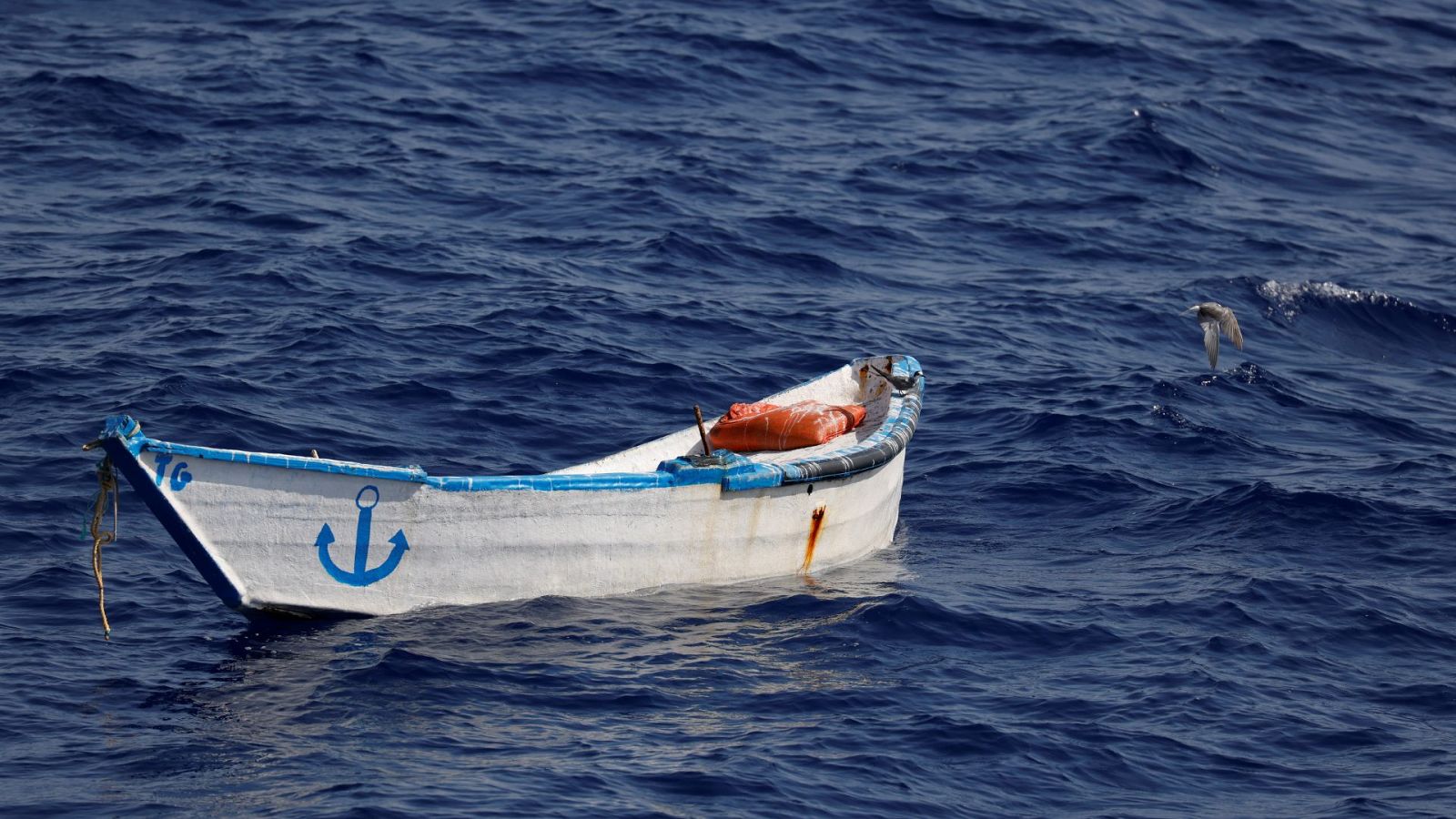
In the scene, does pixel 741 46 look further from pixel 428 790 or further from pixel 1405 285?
pixel 428 790

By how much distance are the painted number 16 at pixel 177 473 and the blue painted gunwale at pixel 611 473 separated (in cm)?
6

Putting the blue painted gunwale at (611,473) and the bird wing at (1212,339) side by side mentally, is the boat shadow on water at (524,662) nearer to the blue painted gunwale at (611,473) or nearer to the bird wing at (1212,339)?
the blue painted gunwale at (611,473)

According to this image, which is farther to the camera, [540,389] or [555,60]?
[555,60]

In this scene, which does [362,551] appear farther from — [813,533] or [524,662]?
[813,533]

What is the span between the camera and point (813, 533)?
489 inches

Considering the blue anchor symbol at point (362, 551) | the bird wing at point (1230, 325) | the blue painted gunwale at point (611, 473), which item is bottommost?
the blue anchor symbol at point (362, 551)

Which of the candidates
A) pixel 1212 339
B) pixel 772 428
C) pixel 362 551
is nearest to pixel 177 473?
pixel 362 551

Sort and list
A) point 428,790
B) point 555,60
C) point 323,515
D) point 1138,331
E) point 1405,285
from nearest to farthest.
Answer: point 428,790
point 323,515
point 1138,331
point 1405,285
point 555,60

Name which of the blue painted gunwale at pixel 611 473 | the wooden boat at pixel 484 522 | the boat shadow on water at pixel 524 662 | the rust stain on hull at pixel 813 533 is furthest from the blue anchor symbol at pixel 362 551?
the rust stain on hull at pixel 813 533

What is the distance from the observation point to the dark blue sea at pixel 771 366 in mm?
9688

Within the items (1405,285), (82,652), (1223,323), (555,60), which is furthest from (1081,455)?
(555,60)

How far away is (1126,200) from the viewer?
22875mm

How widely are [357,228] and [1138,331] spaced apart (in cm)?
966

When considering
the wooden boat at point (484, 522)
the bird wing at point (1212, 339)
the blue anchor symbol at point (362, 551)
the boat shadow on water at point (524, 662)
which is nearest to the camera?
the boat shadow on water at point (524, 662)
